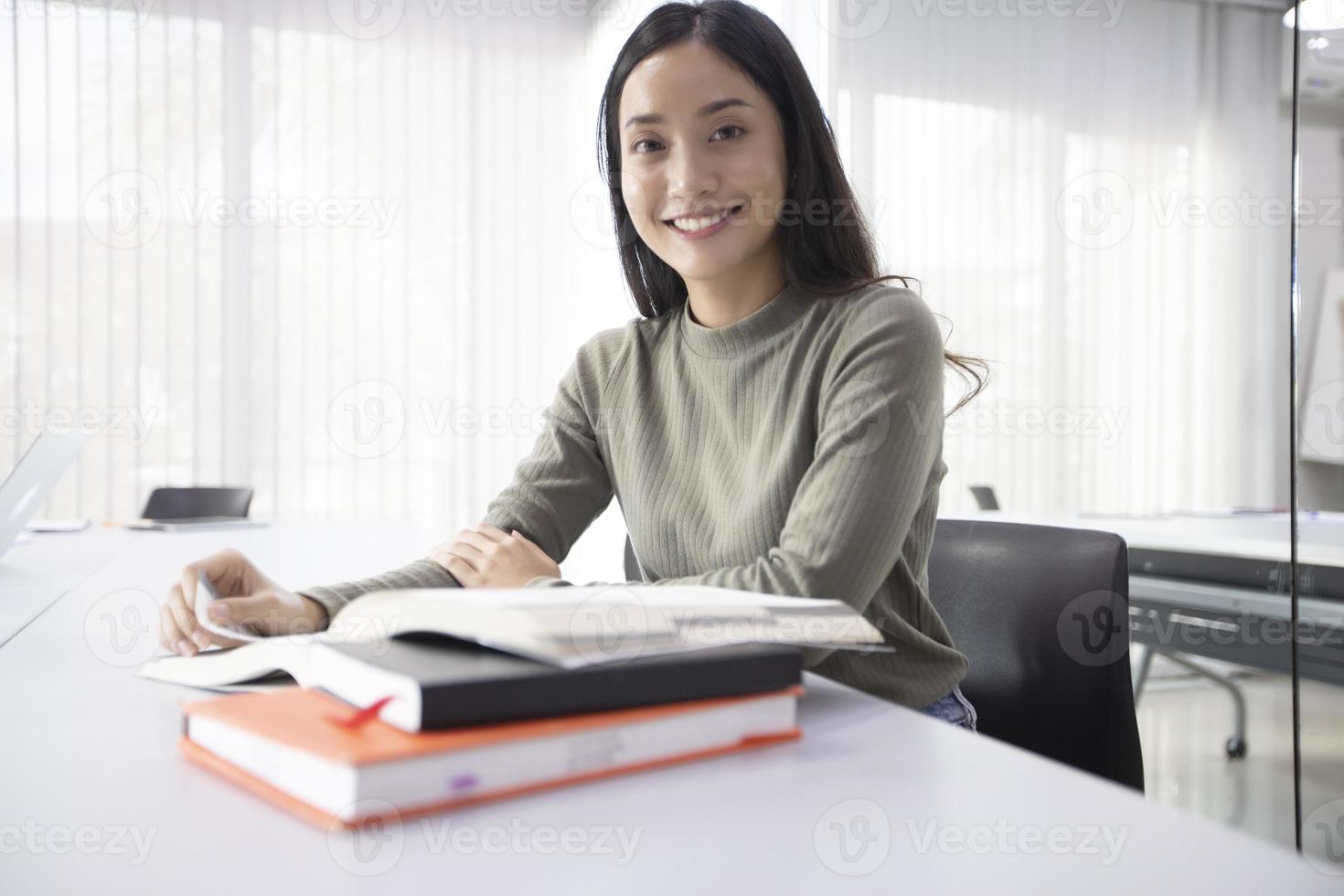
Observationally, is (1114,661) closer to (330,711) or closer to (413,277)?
(330,711)

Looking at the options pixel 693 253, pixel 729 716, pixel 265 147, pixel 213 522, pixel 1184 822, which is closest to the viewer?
pixel 1184 822

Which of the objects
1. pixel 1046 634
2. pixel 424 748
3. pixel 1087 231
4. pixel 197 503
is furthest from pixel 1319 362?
pixel 1087 231

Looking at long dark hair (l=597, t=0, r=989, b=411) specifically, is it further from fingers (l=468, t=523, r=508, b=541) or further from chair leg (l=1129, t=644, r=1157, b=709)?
chair leg (l=1129, t=644, r=1157, b=709)

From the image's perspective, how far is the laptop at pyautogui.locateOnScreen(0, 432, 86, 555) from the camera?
4.91ft

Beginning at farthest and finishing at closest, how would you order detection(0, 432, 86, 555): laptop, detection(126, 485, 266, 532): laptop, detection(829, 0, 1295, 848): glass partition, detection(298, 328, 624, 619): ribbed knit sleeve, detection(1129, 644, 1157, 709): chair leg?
detection(829, 0, 1295, 848): glass partition < detection(126, 485, 266, 532): laptop < detection(1129, 644, 1157, 709): chair leg < detection(0, 432, 86, 555): laptop < detection(298, 328, 624, 619): ribbed knit sleeve

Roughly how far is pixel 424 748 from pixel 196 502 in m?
2.72

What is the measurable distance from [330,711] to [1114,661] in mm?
782

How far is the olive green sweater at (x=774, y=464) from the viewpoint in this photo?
0.96 metres

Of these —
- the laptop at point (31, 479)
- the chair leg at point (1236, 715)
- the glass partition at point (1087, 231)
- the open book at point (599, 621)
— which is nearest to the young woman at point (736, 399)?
the open book at point (599, 621)

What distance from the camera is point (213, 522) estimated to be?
99.0 inches

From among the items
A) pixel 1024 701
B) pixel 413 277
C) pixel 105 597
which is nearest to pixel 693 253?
pixel 1024 701

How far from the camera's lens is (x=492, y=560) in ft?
3.80

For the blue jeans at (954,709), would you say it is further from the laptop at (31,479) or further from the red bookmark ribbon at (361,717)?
the laptop at (31,479)

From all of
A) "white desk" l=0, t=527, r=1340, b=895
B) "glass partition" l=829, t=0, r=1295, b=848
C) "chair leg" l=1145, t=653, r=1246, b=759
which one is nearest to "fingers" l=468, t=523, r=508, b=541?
"white desk" l=0, t=527, r=1340, b=895
